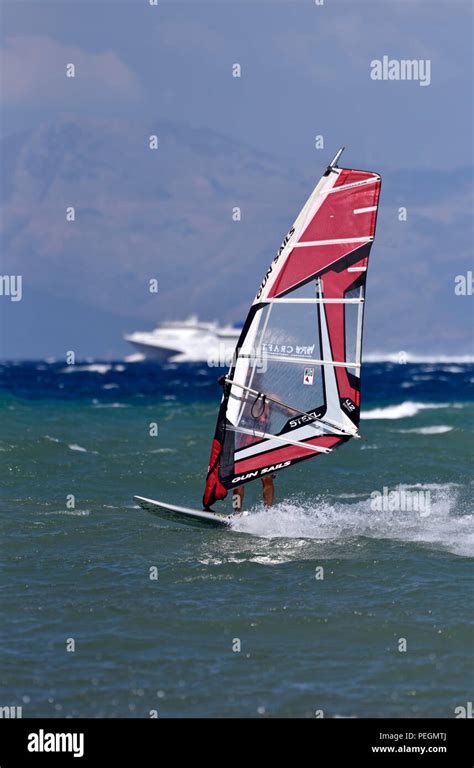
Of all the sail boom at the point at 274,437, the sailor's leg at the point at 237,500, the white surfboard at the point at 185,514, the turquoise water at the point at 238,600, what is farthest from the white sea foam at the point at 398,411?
the sail boom at the point at 274,437

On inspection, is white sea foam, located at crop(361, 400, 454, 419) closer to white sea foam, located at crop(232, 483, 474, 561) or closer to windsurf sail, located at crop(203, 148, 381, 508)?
A: white sea foam, located at crop(232, 483, 474, 561)

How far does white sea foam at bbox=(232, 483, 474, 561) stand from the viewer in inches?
607

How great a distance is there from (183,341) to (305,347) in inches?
5983

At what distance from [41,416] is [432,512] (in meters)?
25.2

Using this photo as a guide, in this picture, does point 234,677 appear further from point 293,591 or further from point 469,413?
point 469,413

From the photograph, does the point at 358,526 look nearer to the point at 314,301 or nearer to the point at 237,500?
the point at 237,500

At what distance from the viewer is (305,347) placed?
15.2 meters

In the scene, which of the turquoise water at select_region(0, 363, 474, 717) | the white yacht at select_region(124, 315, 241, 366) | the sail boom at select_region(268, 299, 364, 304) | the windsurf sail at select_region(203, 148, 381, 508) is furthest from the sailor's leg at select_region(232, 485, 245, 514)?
the white yacht at select_region(124, 315, 241, 366)

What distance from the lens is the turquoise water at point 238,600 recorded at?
32.5ft

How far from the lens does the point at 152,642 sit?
1113 centimetres

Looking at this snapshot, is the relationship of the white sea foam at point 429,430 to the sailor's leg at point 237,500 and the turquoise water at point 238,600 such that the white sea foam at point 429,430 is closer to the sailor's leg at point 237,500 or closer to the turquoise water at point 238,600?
the turquoise water at point 238,600

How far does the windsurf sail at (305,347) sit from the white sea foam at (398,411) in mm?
28068
